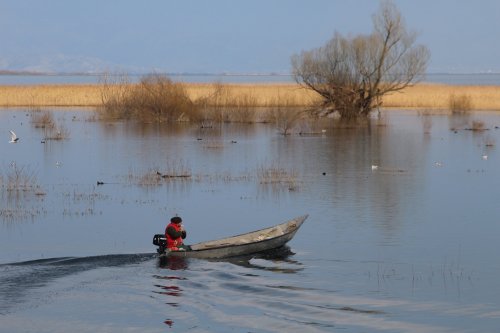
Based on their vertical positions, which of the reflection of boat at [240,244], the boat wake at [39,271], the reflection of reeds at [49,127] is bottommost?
the boat wake at [39,271]

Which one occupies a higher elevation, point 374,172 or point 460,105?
point 460,105

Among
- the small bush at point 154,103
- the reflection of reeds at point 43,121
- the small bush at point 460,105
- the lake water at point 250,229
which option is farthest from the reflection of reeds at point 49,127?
the small bush at point 460,105

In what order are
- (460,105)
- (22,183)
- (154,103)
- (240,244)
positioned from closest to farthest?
1. (240,244)
2. (22,183)
3. (154,103)
4. (460,105)

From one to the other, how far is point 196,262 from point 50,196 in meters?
8.44

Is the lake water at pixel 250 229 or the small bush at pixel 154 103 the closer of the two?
the lake water at pixel 250 229

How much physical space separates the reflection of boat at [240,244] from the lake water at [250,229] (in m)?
0.20

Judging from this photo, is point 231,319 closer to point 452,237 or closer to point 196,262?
point 196,262

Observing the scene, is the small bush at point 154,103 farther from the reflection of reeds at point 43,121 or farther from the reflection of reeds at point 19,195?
the reflection of reeds at point 19,195

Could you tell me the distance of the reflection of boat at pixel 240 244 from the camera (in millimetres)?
16406

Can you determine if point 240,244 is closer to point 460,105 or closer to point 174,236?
point 174,236

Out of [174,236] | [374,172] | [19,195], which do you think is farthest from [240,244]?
[374,172]

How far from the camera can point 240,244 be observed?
55.1ft

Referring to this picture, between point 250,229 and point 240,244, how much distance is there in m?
3.19

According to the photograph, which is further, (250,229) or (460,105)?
(460,105)
